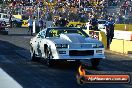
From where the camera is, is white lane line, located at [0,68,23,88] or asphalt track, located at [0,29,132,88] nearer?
white lane line, located at [0,68,23,88]

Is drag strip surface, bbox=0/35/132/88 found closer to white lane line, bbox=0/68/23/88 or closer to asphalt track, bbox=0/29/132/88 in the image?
asphalt track, bbox=0/29/132/88

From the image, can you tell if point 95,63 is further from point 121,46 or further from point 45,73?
point 121,46

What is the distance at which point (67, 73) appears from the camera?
13.1 meters

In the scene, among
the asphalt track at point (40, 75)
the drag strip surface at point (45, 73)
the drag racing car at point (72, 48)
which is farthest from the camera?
the drag racing car at point (72, 48)

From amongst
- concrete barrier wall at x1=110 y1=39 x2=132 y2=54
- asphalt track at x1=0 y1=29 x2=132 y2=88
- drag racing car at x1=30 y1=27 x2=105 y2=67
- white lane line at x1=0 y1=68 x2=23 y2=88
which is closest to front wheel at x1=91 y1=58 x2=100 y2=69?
drag racing car at x1=30 y1=27 x2=105 y2=67

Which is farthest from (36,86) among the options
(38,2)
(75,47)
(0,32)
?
(38,2)

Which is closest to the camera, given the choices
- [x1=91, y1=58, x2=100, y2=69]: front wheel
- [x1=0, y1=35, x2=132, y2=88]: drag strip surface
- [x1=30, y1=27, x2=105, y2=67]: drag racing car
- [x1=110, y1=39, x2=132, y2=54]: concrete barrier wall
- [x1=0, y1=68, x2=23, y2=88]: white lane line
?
[x1=0, y1=68, x2=23, y2=88]: white lane line

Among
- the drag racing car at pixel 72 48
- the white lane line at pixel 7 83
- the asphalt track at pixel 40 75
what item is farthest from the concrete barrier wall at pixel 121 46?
the white lane line at pixel 7 83

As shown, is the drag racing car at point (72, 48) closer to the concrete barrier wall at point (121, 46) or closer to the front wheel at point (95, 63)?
the front wheel at point (95, 63)

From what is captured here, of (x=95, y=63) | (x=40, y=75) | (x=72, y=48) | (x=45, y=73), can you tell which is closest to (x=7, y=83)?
(x=40, y=75)

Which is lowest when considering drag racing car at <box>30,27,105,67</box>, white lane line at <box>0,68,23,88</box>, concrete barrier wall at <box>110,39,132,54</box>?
concrete barrier wall at <box>110,39,132,54</box>

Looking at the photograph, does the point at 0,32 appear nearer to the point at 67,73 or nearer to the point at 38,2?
the point at 38,2

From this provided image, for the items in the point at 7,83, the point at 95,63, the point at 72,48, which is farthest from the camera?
the point at 95,63

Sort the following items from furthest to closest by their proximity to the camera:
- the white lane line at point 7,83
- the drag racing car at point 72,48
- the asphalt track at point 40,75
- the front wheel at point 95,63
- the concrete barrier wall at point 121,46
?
the concrete barrier wall at point 121,46
the front wheel at point 95,63
the drag racing car at point 72,48
the asphalt track at point 40,75
the white lane line at point 7,83
